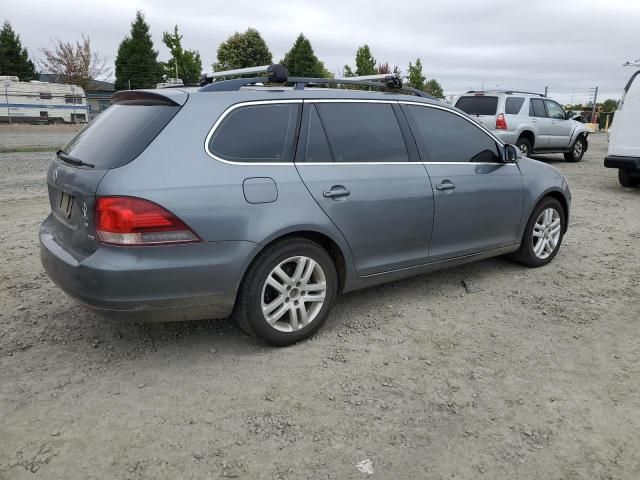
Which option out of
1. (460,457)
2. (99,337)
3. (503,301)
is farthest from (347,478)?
(503,301)

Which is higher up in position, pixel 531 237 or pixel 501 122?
pixel 501 122

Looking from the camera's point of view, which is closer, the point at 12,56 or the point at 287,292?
the point at 287,292

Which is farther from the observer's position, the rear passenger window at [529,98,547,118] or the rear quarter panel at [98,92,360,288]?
the rear passenger window at [529,98,547,118]

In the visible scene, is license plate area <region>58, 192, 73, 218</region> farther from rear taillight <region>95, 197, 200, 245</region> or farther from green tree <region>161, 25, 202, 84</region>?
green tree <region>161, 25, 202, 84</region>

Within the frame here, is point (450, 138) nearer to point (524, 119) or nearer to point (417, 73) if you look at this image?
point (524, 119)

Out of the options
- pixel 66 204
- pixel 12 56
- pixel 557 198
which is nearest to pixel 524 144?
pixel 557 198

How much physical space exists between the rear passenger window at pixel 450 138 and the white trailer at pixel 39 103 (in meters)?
30.4

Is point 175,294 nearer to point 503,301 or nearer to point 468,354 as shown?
point 468,354

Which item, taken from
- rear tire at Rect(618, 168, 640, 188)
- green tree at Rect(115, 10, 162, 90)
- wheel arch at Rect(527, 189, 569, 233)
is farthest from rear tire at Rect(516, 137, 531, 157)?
green tree at Rect(115, 10, 162, 90)

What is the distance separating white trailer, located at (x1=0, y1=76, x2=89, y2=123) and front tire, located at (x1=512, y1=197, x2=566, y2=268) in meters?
30.5

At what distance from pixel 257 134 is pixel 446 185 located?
1581mm

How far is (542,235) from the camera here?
17.0 ft

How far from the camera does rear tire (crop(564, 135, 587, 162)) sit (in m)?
15.6

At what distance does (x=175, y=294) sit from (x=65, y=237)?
810 mm
